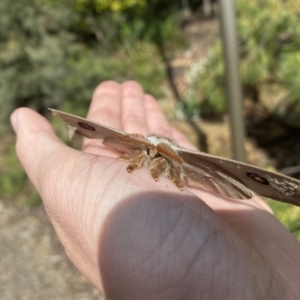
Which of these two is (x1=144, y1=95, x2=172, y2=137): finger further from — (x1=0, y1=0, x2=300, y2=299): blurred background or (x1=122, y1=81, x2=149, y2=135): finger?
(x1=0, y1=0, x2=300, y2=299): blurred background

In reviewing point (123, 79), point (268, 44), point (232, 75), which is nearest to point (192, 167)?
point (232, 75)

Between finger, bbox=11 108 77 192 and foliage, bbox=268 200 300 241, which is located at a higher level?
foliage, bbox=268 200 300 241

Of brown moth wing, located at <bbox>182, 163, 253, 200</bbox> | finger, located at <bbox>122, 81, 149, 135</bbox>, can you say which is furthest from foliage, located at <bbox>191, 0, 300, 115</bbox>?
brown moth wing, located at <bbox>182, 163, 253, 200</bbox>

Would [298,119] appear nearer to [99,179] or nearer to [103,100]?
[103,100]

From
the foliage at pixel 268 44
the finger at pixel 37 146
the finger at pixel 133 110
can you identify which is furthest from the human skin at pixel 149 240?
the foliage at pixel 268 44

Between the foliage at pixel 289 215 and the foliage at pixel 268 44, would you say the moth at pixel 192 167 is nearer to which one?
the foliage at pixel 289 215

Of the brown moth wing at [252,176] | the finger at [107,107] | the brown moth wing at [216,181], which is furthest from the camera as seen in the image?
the finger at [107,107]

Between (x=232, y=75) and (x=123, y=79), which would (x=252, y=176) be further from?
(x=123, y=79)
